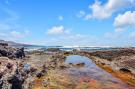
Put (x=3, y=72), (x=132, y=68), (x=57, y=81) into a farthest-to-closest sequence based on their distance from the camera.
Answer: (x=132, y=68) < (x=57, y=81) < (x=3, y=72)

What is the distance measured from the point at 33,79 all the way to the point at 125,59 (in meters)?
39.4

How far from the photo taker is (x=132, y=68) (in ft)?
224

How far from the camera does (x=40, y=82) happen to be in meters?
45.7

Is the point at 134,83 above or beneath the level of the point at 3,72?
beneath

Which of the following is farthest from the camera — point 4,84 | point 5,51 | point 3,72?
point 5,51

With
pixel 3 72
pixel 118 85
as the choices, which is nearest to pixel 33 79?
pixel 3 72

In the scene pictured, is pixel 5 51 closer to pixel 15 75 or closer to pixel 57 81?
pixel 57 81

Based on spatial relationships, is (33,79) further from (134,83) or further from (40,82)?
(134,83)

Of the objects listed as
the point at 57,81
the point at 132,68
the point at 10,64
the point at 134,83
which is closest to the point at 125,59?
the point at 132,68

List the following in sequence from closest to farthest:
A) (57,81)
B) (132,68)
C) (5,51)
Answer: (57,81) → (132,68) → (5,51)

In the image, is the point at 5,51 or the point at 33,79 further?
the point at 5,51

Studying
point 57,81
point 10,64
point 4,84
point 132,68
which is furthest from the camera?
point 132,68

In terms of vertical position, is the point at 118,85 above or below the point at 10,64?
below

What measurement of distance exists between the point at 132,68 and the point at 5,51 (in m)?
42.9
